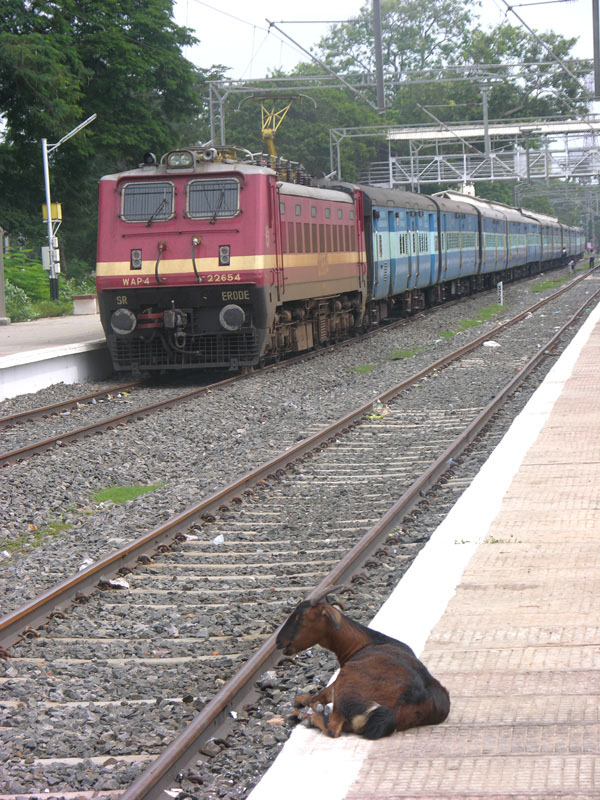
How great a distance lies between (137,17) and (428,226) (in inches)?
712

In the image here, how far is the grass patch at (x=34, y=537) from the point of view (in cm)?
895

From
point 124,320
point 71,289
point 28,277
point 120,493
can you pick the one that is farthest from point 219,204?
point 71,289

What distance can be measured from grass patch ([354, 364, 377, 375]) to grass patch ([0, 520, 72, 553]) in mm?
10479

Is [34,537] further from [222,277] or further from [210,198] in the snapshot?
[210,198]

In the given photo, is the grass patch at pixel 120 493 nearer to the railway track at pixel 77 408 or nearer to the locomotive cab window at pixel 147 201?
the railway track at pixel 77 408

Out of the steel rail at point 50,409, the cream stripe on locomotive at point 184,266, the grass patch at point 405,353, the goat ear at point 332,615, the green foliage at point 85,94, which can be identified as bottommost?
the steel rail at point 50,409

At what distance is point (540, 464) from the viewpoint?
396 inches

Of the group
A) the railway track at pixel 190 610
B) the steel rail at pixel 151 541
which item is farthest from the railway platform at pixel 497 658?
the steel rail at pixel 151 541

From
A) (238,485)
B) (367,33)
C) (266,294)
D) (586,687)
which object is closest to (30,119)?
(266,294)

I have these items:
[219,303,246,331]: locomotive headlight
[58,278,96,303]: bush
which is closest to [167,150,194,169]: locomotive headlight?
[219,303,246,331]: locomotive headlight

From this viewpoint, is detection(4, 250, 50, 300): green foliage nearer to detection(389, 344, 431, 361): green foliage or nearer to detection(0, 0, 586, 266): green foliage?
detection(0, 0, 586, 266): green foliage

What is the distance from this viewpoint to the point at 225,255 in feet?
58.5

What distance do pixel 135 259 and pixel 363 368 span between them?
457 cm

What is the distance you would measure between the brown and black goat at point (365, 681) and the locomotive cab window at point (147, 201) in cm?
1394
